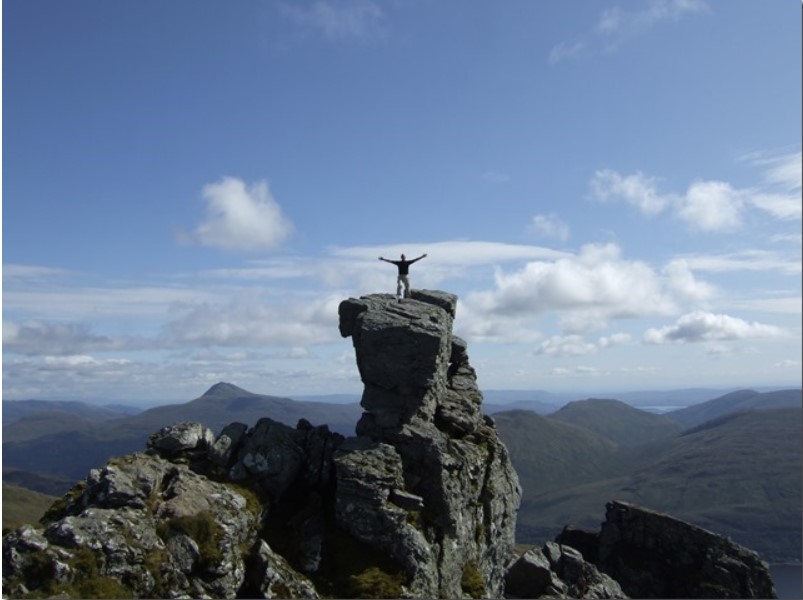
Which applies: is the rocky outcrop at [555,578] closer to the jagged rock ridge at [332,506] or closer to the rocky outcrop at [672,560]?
the jagged rock ridge at [332,506]

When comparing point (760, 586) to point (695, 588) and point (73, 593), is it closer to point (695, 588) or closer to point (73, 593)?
point (695, 588)

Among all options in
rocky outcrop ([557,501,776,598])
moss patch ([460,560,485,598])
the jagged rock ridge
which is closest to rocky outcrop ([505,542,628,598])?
the jagged rock ridge

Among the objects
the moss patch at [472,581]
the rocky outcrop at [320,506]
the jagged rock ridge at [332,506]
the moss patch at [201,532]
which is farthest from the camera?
the moss patch at [472,581]

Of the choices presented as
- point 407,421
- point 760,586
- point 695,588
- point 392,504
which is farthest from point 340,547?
point 760,586

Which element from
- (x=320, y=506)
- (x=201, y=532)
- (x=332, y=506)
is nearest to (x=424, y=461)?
(x=332, y=506)

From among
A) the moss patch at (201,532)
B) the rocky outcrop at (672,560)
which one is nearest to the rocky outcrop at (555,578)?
the rocky outcrop at (672,560)

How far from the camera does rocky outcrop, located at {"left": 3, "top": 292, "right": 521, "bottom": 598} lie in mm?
33312

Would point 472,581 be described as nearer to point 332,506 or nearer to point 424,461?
point 424,461

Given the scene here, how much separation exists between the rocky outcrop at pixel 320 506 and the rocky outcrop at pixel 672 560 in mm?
43830

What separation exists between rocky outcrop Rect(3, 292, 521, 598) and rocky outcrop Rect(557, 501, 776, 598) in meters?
43.8

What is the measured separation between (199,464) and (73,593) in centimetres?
1378

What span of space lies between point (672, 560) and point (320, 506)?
221 feet

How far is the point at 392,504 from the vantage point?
139 ft

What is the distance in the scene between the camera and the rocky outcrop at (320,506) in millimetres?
33312
